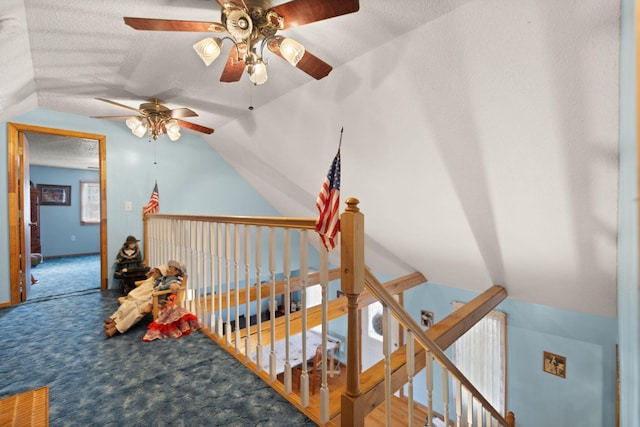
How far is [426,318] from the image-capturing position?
4863 millimetres

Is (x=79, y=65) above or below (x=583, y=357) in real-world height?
above

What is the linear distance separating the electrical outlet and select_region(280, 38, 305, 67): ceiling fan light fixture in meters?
4.64

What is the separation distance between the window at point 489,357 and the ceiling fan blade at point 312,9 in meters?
4.49

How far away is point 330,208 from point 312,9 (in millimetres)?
948

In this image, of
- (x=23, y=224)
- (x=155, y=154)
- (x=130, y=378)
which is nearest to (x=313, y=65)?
(x=130, y=378)

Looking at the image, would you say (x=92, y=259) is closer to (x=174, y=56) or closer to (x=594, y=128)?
(x=174, y=56)

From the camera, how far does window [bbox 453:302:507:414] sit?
13.2 feet

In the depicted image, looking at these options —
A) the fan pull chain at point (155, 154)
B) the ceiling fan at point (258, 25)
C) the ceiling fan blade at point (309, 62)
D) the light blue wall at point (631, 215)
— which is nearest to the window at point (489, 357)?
the light blue wall at point (631, 215)

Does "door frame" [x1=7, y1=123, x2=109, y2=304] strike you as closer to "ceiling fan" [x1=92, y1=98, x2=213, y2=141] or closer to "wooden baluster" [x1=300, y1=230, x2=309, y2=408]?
"ceiling fan" [x1=92, y1=98, x2=213, y2=141]

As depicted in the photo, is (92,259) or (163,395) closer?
(163,395)

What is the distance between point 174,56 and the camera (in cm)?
215

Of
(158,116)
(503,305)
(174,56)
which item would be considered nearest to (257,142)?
(158,116)

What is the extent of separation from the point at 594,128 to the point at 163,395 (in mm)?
2933

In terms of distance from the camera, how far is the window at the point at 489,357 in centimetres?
403
